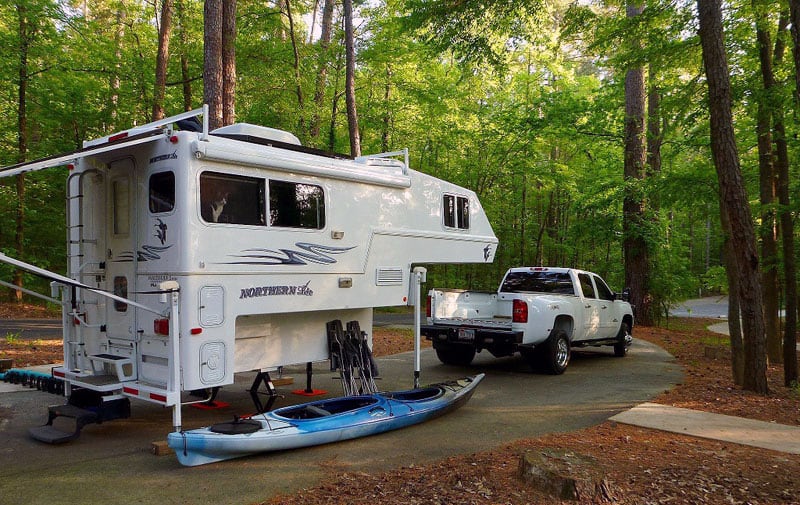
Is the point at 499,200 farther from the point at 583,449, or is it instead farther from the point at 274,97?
the point at 583,449

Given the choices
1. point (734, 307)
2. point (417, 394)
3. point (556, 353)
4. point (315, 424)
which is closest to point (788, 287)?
point (734, 307)

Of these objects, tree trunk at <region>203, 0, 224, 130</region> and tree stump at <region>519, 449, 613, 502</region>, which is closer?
tree stump at <region>519, 449, 613, 502</region>

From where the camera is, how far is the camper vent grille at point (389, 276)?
25.4 feet

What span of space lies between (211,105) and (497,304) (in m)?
6.44

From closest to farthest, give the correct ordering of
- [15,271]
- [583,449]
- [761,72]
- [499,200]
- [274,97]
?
[583,449], [761,72], [15,271], [274,97], [499,200]

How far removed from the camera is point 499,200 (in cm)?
2753

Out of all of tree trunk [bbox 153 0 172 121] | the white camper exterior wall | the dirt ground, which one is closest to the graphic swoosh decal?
the white camper exterior wall

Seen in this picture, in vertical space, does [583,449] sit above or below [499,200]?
below

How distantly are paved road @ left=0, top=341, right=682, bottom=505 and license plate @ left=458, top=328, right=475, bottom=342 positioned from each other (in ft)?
2.35

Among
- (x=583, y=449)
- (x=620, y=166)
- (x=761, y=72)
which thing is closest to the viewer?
(x=583, y=449)

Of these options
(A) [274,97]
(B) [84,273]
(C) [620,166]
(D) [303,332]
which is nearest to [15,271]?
(A) [274,97]

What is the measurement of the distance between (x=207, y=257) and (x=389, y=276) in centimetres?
263

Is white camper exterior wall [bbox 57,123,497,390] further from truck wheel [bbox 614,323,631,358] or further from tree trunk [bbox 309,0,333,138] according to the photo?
tree trunk [bbox 309,0,333,138]

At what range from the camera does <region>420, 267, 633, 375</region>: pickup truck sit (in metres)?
9.87
